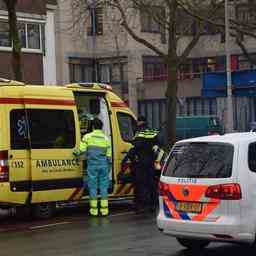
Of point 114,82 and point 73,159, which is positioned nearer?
point 73,159

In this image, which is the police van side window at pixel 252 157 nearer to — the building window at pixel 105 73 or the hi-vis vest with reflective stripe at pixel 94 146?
the hi-vis vest with reflective stripe at pixel 94 146

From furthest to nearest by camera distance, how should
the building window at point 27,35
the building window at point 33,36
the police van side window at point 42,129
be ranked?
1. the building window at point 33,36
2. the building window at point 27,35
3. the police van side window at point 42,129

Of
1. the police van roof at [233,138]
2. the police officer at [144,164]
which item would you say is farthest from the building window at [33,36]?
the police van roof at [233,138]

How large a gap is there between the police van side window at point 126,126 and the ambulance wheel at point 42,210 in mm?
2382

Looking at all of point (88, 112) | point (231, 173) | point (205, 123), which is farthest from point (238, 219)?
point (205, 123)

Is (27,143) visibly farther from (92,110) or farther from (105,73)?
(105,73)

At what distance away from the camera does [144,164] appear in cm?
1541

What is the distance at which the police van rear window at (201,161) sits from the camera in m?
9.63

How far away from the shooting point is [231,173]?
9.48 metres

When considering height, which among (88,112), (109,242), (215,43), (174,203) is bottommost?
(109,242)

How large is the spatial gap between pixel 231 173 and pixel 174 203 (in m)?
0.98

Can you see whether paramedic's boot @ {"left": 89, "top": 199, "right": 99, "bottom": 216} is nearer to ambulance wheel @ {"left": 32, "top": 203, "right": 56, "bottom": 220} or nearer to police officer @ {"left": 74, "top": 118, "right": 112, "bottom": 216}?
police officer @ {"left": 74, "top": 118, "right": 112, "bottom": 216}

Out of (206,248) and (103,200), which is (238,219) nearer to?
(206,248)

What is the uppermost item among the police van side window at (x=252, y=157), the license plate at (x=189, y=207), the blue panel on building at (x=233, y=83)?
the blue panel on building at (x=233, y=83)
